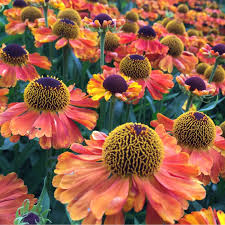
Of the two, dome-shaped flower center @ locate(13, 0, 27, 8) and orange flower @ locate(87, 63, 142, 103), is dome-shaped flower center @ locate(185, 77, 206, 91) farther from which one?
dome-shaped flower center @ locate(13, 0, 27, 8)

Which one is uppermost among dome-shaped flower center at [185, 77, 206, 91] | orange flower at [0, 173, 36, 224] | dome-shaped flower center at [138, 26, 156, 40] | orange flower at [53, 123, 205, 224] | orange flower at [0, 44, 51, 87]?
orange flower at [53, 123, 205, 224]

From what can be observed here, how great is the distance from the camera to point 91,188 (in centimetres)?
75

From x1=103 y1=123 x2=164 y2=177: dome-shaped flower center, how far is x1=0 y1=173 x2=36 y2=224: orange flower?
329 mm

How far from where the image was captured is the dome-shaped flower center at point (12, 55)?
1.47m

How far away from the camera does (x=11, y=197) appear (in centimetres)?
97

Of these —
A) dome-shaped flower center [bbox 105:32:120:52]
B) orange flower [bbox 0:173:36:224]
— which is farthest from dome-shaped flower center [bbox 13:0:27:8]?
orange flower [bbox 0:173:36:224]

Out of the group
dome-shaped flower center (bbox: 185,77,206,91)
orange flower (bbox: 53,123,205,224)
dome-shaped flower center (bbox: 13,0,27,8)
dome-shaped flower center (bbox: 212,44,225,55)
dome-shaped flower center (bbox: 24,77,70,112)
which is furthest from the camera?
dome-shaped flower center (bbox: 13,0,27,8)

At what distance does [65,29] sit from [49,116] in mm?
757

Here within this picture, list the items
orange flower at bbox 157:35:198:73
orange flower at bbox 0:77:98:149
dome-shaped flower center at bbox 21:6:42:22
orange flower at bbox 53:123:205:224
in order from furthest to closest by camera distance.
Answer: dome-shaped flower center at bbox 21:6:42:22 → orange flower at bbox 157:35:198:73 → orange flower at bbox 0:77:98:149 → orange flower at bbox 53:123:205:224

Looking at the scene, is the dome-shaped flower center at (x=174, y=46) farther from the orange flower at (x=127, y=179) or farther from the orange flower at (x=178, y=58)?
the orange flower at (x=127, y=179)

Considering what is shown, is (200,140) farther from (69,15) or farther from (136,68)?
(69,15)

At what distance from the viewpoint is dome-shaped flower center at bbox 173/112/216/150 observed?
1.11 m

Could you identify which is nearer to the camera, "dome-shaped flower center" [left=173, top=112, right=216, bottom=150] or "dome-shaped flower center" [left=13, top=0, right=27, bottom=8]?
"dome-shaped flower center" [left=173, top=112, right=216, bottom=150]

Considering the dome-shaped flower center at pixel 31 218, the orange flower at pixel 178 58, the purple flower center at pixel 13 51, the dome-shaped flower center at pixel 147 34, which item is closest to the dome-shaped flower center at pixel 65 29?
the purple flower center at pixel 13 51
